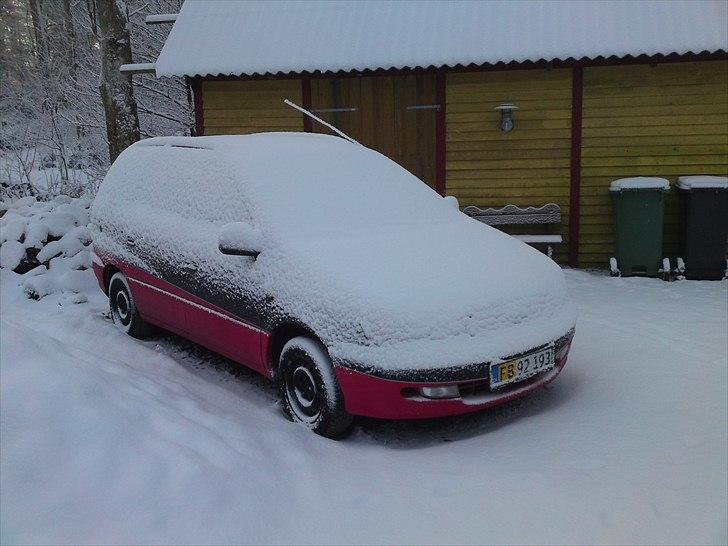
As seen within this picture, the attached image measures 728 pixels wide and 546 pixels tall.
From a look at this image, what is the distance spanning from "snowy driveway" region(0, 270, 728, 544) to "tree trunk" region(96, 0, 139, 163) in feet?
24.8

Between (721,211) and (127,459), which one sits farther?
(721,211)

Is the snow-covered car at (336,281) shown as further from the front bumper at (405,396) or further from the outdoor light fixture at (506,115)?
the outdoor light fixture at (506,115)

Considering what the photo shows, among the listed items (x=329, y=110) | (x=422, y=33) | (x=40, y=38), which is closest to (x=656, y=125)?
(x=422, y=33)

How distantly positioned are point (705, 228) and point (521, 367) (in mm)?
5249

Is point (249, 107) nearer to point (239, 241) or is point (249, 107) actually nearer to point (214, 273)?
point (214, 273)

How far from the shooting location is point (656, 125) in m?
9.20

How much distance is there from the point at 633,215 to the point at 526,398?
4.48 m

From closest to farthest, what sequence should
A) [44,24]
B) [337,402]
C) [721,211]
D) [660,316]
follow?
[337,402] → [660,316] → [721,211] → [44,24]

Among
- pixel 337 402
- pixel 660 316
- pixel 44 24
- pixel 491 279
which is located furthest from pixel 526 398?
pixel 44 24

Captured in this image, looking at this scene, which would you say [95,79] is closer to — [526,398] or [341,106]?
[341,106]

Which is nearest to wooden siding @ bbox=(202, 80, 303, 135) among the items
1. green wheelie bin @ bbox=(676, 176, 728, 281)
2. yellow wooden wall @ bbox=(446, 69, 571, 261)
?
yellow wooden wall @ bbox=(446, 69, 571, 261)

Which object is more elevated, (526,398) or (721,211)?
(721,211)

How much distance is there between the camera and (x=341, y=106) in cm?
1030

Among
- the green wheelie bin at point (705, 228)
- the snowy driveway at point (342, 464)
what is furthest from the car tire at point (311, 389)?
the green wheelie bin at point (705, 228)
